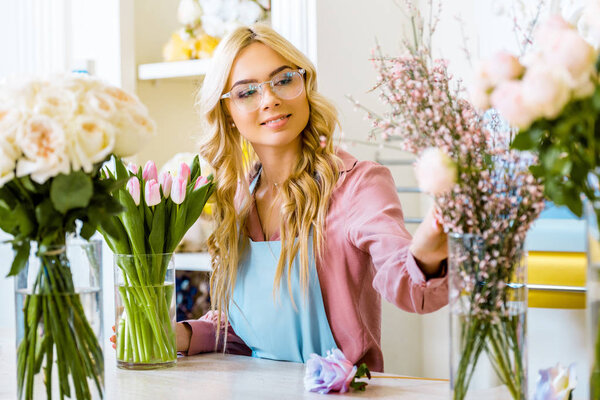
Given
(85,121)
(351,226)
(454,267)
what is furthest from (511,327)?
(351,226)

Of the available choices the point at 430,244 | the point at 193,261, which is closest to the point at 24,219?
the point at 430,244

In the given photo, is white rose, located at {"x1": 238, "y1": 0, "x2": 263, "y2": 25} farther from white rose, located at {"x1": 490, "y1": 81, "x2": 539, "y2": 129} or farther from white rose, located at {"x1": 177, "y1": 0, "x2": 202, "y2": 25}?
white rose, located at {"x1": 490, "y1": 81, "x2": 539, "y2": 129}

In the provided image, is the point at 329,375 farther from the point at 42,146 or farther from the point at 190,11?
the point at 190,11

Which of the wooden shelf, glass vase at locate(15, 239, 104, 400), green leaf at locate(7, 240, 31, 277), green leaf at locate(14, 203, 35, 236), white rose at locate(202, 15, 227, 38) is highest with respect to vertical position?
white rose at locate(202, 15, 227, 38)

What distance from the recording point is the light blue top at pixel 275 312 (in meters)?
1.60

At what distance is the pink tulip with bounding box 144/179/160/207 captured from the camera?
4.09 ft

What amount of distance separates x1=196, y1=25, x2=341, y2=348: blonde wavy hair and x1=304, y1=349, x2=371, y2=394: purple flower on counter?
43 centimetres

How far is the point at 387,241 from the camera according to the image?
53.6 inches

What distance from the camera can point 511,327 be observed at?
864 mm

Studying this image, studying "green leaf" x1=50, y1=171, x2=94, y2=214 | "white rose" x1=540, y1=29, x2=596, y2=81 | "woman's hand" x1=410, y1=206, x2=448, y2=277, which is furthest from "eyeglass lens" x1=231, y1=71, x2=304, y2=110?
"white rose" x1=540, y1=29, x2=596, y2=81

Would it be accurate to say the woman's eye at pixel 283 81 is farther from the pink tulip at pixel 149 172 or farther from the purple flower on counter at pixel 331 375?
the purple flower on counter at pixel 331 375

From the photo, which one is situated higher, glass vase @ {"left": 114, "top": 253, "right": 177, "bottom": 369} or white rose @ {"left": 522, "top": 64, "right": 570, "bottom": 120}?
white rose @ {"left": 522, "top": 64, "right": 570, "bottom": 120}

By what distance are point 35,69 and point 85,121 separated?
1892 mm

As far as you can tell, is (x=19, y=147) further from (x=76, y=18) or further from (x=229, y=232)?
(x=76, y=18)
